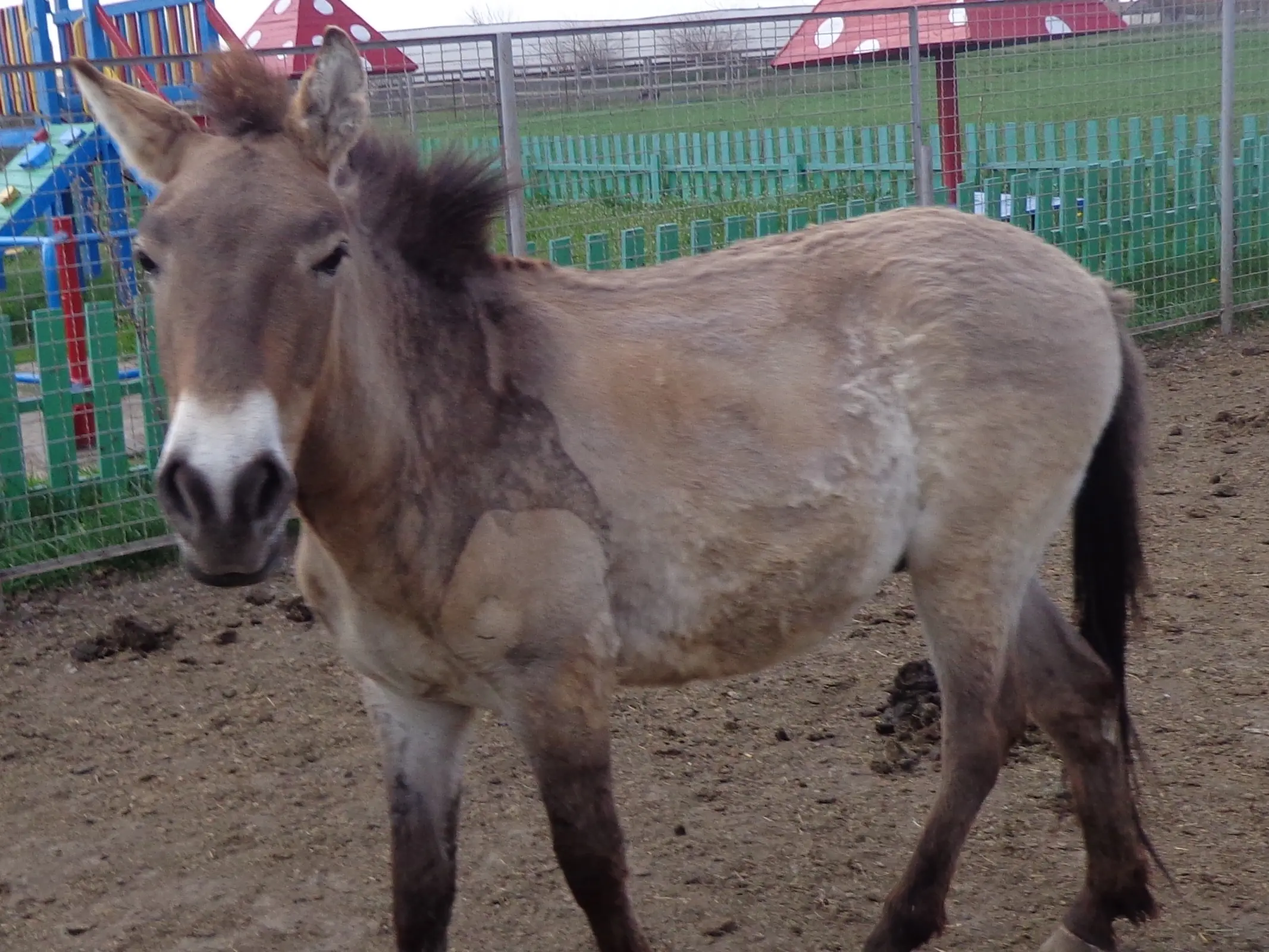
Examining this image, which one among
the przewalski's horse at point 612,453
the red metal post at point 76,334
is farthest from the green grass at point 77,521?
the przewalski's horse at point 612,453

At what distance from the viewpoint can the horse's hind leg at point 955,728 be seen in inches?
113

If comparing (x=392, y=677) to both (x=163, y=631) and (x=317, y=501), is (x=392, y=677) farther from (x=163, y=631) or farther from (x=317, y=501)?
(x=163, y=631)

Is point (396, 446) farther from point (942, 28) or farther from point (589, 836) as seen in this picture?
point (942, 28)

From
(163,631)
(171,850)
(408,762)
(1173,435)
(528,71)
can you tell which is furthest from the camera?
(1173,435)

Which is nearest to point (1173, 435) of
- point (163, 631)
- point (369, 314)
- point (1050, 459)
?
point (1050, 459)

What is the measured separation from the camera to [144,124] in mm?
2297

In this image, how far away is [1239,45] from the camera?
369 inches

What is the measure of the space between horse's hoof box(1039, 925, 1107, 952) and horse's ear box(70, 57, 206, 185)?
243 centimetres

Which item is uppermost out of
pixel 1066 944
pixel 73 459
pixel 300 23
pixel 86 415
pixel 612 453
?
pixel 300 23

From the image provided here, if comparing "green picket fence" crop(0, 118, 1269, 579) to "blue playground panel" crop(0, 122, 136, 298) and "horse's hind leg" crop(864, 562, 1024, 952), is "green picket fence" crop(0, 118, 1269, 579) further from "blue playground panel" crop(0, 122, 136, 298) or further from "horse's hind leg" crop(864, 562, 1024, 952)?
"horse's hind leg" crop(864, 562, 1024, 952)

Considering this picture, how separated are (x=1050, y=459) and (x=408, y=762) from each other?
1522mm

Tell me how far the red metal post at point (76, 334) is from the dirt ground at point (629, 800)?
3.22 feet

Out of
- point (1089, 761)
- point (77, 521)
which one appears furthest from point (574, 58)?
point (1089, 761)

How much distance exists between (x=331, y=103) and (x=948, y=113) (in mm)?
6890
